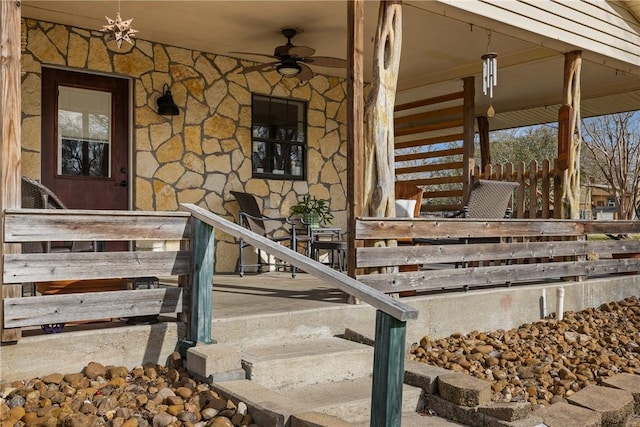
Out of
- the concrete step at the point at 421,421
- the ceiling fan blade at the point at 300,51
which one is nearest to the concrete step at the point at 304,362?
the concrete step at the point at 421,421

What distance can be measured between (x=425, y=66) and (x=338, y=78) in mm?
1165

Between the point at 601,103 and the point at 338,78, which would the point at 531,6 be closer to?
the point at 338,78

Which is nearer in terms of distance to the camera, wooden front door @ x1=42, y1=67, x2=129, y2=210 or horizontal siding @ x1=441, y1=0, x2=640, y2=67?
horizontal siding @ x1=441, y1=0, x2=640, y2=67

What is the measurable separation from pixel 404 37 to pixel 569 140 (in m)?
2.17

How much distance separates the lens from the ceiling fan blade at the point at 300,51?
566 cm

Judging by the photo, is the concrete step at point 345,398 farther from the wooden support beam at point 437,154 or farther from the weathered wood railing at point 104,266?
the wooden support beam at point 437,154

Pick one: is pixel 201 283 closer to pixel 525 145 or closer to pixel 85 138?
pixel 85 138

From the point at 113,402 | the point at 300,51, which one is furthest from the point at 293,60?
the point at 113,402

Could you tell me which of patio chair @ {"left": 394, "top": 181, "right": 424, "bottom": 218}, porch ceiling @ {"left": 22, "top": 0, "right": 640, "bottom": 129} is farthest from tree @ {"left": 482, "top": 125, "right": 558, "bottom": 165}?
patio chair @ {"left": 394, "top": 181, "right": 424, "bottom": 218}

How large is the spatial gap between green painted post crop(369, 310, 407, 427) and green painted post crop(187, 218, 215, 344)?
52.1 inches

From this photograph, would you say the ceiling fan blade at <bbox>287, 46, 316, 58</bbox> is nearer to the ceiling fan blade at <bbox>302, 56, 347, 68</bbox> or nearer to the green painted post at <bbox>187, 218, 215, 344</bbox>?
the ceiling fan blade at <bbox>302, 56, 347, 68</bbox>

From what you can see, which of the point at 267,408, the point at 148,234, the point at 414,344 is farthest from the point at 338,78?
the point at 267,408

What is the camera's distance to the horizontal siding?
5.39 meters

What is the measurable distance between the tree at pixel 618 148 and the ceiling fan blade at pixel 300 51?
1500 centimetres
